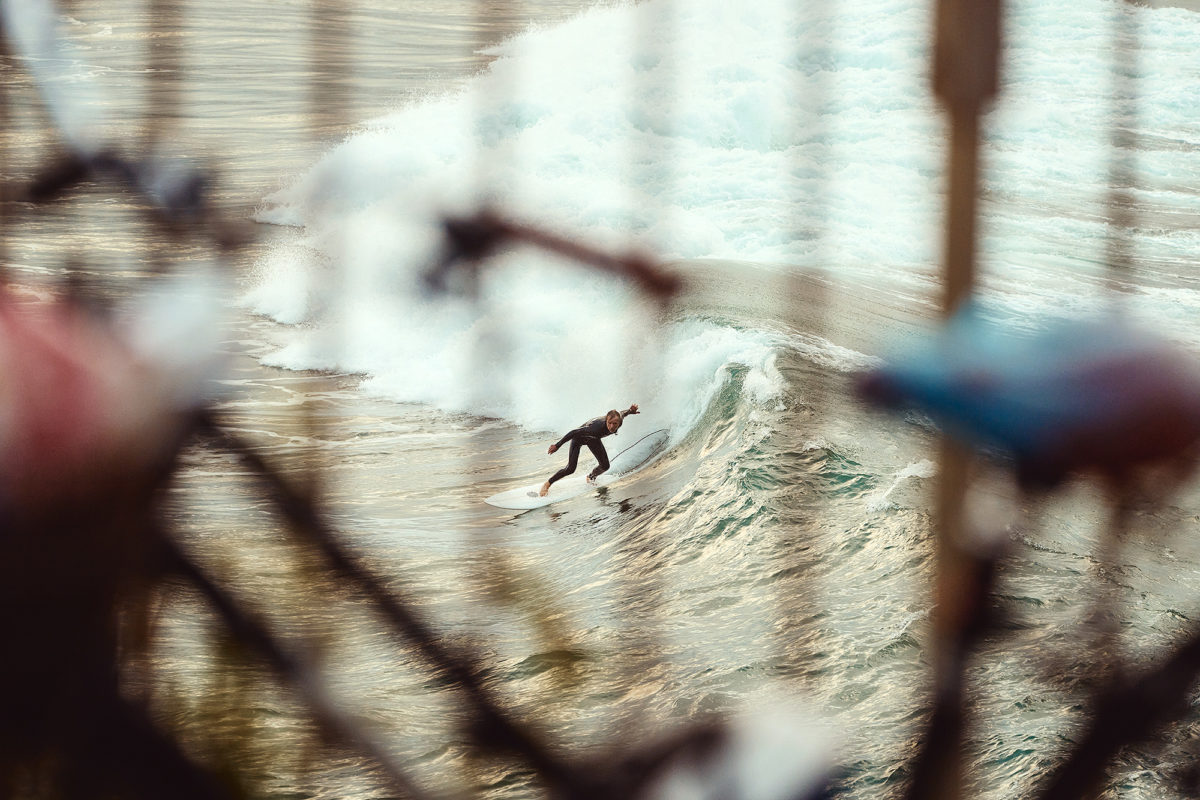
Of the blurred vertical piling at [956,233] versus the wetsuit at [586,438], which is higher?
the blurred vertical piling at [956,233]

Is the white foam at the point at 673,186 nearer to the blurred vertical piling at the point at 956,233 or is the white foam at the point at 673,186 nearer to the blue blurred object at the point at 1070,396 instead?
the blue blurred object at the point at 1070,396

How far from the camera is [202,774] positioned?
3.40ft

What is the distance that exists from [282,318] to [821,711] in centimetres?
940

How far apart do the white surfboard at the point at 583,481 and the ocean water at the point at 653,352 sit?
113mm

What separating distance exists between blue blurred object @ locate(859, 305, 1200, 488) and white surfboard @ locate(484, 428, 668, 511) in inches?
170

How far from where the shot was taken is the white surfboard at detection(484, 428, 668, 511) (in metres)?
6.13

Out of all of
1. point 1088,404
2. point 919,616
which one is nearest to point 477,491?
point 919,616

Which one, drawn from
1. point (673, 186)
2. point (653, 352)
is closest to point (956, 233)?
point (653, 352)

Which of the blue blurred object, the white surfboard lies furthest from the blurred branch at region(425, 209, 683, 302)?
the white surfboard

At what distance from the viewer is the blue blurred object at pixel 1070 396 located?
1.31 m

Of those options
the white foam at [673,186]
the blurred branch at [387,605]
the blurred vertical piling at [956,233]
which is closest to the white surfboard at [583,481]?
the white foam at [673,186]

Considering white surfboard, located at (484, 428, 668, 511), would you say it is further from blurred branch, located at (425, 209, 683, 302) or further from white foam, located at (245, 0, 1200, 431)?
blurred branch, located at (425, 209, 683, 302)

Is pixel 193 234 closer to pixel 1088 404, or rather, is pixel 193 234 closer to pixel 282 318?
pixel 1088 404

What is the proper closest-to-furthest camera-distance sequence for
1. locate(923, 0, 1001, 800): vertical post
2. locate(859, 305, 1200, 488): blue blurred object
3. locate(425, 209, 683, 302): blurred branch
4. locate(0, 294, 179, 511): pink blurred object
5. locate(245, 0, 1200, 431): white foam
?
1. locate(0, 294, 179, 511): pink blurred object
2. locate(923, 0, 1001, 800): vertical post
3. locate(425, 209, 683, 302): blurred branch
4. locate(859, 305, 1200, 488): blue blurred object
5. locate(245, 0, 1200, 431): white foam
